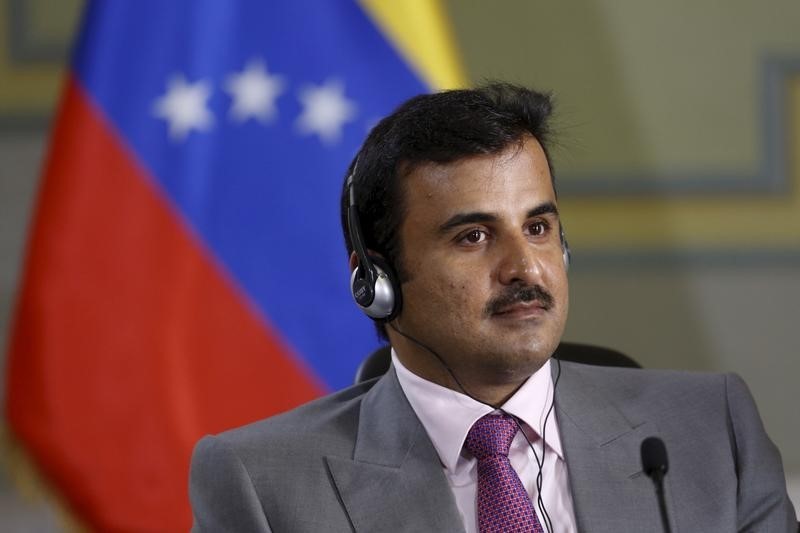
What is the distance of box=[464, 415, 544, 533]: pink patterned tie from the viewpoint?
4.17 ft

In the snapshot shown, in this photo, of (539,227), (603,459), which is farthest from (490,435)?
(539,227)

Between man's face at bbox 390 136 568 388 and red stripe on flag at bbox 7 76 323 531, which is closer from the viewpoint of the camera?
man's face at bbox 390 136 568 388

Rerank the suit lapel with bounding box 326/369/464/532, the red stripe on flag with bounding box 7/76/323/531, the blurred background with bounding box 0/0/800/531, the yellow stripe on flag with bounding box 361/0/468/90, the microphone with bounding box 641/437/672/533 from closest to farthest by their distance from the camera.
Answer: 1. the microphone with bounding box 641/437/672/533
2. the suit lapel with bounding box 326/369/464/532
3. the red stripe on flag with bounding box 7/76/323/531
4. the yellow stripe on flag with bounding box 361/0/468/90
5. the blurred background with bounding box 0/0/800/531

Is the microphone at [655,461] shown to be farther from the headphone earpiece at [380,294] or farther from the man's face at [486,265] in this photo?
the headphone earpiece at [380,294]

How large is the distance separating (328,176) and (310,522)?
4.02 feet

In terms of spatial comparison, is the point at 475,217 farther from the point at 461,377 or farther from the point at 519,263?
the point at 461,377

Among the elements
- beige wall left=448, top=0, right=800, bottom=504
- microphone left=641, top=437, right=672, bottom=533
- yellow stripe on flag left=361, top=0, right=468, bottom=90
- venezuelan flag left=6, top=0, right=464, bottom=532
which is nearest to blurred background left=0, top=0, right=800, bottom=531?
beige wall left=448, top=0, right=800, bottom=504

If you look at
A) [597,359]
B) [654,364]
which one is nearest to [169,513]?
[597,359]

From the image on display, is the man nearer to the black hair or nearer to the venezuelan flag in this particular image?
the black hair

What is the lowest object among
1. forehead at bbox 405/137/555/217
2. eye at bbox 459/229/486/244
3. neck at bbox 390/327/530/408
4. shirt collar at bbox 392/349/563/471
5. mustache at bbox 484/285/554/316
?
shirt collar at bbox 392/349/563/471

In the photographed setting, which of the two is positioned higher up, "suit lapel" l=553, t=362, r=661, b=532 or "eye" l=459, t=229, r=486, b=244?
"eye" l=459, t=229, r=486, b=244

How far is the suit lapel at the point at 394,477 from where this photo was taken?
129 centimetres

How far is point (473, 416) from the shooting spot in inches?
52.8

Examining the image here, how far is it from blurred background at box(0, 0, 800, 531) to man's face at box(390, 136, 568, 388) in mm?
1838
